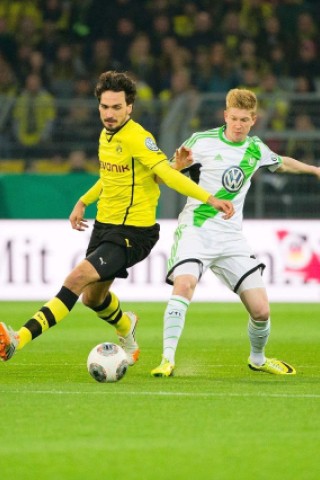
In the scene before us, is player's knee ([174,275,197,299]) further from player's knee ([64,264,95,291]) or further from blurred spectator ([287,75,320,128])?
blurred spectator ([287,75,320,128])

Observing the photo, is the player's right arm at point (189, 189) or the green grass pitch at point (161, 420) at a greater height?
the player's right arm at point (189, 189)

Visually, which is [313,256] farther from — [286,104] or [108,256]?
[108,256]

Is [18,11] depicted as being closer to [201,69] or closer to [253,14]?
[201,69]

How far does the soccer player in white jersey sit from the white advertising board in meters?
6.67

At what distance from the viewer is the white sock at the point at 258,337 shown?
8.64m

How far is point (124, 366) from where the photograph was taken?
8062 millimetres

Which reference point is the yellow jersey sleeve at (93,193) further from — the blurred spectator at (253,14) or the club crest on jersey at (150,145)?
the blurred spectator at (253,14)

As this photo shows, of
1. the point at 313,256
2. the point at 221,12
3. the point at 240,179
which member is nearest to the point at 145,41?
the point at 221,12

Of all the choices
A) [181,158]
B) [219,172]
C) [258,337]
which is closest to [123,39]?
[219,172]

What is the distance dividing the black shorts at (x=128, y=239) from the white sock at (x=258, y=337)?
905 millimetres

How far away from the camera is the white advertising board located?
15477mm

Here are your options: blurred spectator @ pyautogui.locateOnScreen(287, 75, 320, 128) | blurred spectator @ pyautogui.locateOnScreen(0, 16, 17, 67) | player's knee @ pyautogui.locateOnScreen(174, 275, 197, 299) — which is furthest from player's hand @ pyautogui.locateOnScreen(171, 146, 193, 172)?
blurred spectator @ pyautogui.locateOnScreen(0, 16, 17, 67)

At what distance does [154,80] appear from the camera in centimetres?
1800

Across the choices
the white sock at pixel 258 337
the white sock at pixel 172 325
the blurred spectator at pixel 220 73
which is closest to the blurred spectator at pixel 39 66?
the blurred spectator at pixel 220 73
